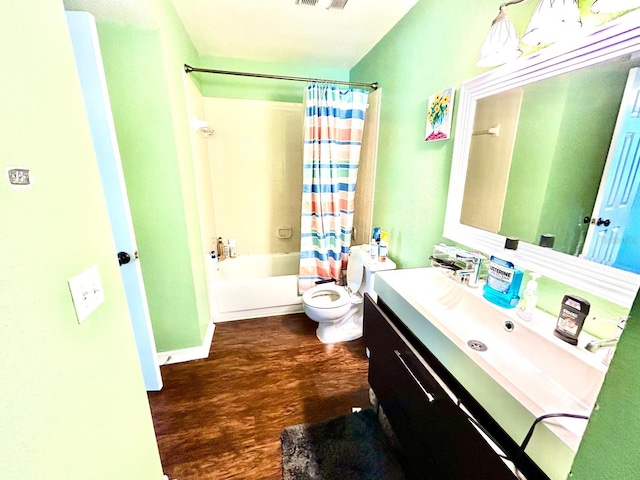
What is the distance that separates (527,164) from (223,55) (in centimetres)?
262

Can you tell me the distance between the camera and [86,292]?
0.64 m

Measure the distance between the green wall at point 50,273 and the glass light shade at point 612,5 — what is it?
138cm

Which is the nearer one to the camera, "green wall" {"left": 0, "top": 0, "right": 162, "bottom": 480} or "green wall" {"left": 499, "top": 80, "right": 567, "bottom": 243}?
"green wall" {"left": 0, "top": 0, "right": 162, "bottom": 480}

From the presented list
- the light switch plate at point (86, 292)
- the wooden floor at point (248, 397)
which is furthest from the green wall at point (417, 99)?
the light switch plate at point (86, 292)

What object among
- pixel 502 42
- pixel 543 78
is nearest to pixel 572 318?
pixel 543 78

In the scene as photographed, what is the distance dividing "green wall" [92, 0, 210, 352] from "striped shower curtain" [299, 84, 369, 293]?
95 cm

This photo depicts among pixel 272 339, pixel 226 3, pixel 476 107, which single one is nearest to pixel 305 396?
pixel 272 339

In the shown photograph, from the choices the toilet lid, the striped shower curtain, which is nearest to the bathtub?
the striped shower curtain

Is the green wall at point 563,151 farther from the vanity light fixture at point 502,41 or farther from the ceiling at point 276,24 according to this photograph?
the ceiling at point 276,24

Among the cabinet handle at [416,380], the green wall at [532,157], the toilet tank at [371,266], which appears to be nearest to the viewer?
the cabinet handle at [416,380]

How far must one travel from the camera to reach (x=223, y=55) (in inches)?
95.3

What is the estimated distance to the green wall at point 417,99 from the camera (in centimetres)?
129

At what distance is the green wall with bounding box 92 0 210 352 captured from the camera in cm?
142

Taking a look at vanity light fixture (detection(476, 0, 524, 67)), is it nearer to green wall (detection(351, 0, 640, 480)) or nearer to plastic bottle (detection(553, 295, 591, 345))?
green wall (detection(351, 0, 640, 480))
